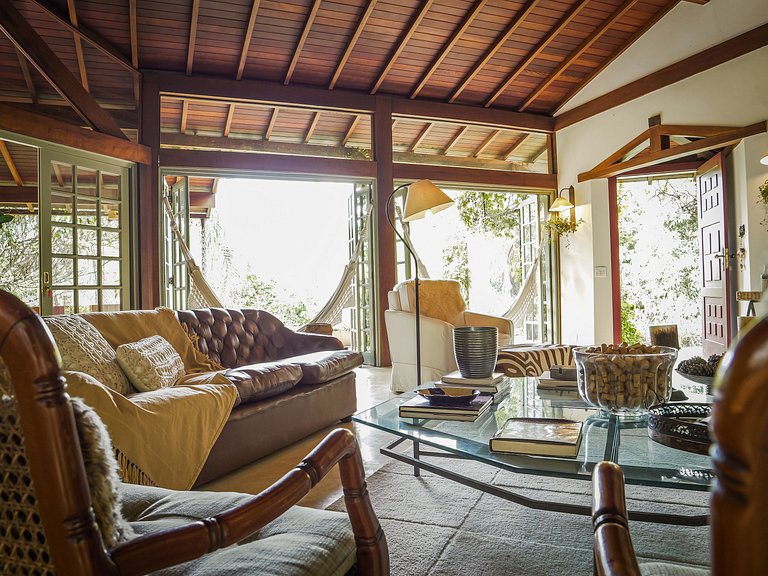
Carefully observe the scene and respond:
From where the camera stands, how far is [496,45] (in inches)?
224

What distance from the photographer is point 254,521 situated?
86cm

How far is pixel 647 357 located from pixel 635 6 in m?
5.15

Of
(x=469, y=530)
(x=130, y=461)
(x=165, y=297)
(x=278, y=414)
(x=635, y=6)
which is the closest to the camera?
(x=469, y=530)

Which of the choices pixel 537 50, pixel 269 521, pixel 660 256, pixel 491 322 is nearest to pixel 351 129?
pixel 537 50

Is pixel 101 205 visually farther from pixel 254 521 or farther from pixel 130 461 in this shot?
pixel 254 521

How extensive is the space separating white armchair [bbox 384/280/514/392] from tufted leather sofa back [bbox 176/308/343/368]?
0.57 m

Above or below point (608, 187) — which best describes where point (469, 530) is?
below

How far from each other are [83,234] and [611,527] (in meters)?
4.69

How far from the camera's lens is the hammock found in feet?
17.4

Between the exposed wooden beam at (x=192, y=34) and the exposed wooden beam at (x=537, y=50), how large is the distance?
3227 mm

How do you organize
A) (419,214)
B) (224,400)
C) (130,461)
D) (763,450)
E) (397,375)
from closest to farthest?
(763,450) → (130,461) → (224,400) → (419,214) → (397,375)

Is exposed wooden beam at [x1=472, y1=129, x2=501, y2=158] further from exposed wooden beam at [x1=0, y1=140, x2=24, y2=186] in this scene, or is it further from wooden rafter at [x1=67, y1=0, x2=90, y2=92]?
exposed wooden beam at [x1=0, y1=140, x2=24, y2=186]

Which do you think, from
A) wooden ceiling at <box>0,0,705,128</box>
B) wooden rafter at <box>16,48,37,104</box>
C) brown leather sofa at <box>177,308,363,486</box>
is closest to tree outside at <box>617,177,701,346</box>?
wooden ceiling at <box>0,0,705,128</box>

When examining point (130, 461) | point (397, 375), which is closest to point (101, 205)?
Result: point (397, 375)
